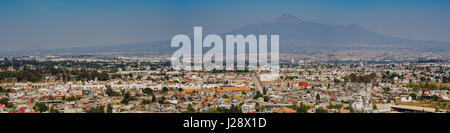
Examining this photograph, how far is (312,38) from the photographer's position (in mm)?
78938

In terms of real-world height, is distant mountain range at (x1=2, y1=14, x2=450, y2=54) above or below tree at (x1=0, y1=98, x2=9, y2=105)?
above

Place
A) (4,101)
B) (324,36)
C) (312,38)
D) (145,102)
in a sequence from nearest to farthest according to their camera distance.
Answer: (145,102), (4,101), (312,38), (324,36)

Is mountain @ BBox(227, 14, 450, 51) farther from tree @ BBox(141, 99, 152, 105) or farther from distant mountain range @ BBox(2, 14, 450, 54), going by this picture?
tree @ BBox(141, 99, 152, 105)

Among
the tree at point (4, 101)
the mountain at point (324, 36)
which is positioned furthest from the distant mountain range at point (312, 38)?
the tree at point (4, 101)

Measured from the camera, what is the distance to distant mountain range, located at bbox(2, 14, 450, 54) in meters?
69.2

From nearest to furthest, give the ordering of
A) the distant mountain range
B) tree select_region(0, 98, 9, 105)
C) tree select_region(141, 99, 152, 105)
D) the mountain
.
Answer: tree select_region(141, 99, 152, 105)
tree select_region(0, 98, 9, 105)
the distant mountain range
the mountain

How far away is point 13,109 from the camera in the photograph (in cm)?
899

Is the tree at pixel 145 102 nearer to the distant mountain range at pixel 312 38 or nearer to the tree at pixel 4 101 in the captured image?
the tree at pixel 4 101

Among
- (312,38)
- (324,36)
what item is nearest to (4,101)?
(312,38)

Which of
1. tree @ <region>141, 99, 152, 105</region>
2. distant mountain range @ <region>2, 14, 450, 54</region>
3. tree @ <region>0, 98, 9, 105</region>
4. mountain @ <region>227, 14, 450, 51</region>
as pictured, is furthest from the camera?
mountain @ <region>227, 14, 450, 51</region>

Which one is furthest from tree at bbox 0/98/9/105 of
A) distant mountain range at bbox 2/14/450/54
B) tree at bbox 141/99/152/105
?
distant mountain range at bbox 2/14/450/54

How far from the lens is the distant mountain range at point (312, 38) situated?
227ft

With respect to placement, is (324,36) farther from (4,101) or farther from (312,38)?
(4,101)
